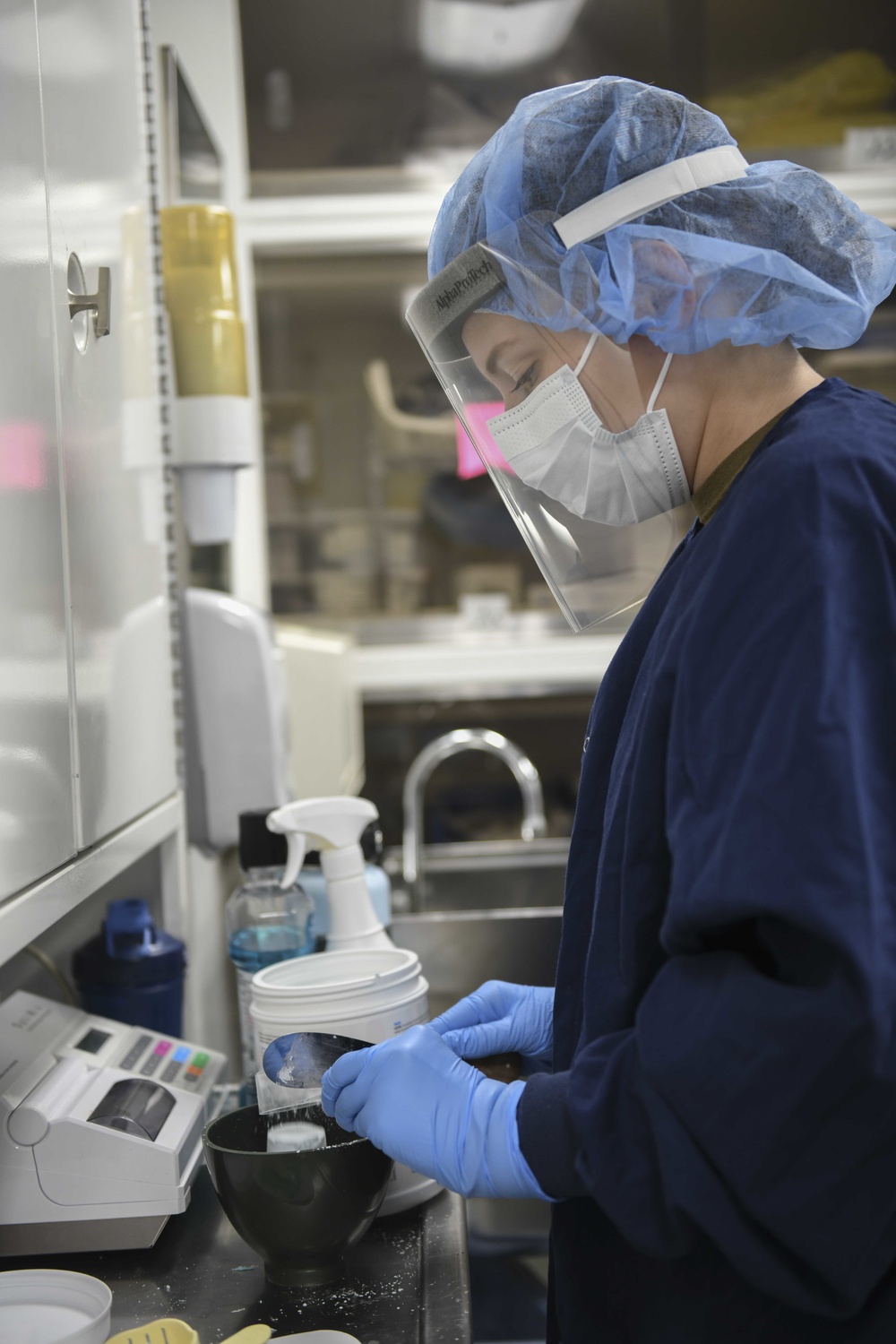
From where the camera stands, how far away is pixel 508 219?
0.88m

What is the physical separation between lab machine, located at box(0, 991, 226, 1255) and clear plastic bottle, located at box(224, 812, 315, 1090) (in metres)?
0.30

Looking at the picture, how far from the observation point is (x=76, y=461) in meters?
1.10

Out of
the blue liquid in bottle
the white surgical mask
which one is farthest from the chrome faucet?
the white surgical mask

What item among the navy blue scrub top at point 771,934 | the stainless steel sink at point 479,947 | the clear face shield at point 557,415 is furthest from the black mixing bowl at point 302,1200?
the stainless steel sink at point 479,947

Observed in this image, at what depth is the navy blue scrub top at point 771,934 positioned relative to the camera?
634mm

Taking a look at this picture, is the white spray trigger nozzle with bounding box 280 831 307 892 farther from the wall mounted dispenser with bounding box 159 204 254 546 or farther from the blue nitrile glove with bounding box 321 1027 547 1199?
the wall mounted dispenser with bounding box 159 204 254 546

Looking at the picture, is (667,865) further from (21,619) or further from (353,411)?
(353,411)

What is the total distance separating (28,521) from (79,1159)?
54 centimetres

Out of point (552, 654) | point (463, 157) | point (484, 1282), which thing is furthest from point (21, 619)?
point (463, 157)

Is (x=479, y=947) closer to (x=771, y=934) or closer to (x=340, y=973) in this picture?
(x=340, y=973)

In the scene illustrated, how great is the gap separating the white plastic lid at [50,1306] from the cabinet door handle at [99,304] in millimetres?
817

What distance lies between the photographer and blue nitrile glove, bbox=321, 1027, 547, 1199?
778 millimetres

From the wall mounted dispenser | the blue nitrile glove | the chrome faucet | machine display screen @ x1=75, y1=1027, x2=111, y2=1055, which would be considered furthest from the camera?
the chrome faucet

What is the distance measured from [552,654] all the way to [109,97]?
184cm
